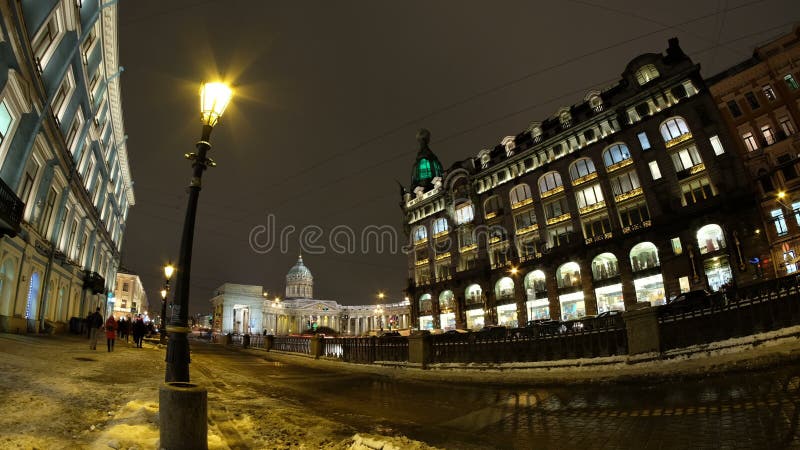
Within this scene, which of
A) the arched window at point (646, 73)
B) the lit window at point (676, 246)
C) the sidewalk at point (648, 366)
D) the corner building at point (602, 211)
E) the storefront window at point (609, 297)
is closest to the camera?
the sidewalk at point (648, 366)

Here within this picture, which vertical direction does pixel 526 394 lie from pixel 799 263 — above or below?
below

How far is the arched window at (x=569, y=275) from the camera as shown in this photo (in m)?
40.3

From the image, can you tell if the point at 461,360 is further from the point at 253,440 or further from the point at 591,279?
the point at 591,279

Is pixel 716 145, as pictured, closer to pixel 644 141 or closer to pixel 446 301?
pixel 644 141

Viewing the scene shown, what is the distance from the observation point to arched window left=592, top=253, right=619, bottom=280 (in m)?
37.9

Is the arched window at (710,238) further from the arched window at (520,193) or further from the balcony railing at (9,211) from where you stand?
the balcony railing at (9,211)

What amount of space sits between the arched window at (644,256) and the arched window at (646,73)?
16.5m

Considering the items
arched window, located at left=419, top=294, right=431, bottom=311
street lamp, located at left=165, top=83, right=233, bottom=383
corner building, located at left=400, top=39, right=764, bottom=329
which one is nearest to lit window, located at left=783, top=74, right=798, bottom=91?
corner building, located at left=400, top=39, right=764, bottom=329

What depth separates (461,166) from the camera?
182 ft

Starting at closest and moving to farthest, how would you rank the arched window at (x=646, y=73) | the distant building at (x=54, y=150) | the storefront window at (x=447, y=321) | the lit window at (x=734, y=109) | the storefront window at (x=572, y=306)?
the distant building at (x=54, y=150) → the lit window at (x=734, y=109) → the arched window at (x=646, y=73) → the storefront window at (x=572, y=306) → the storefront window at (x=447, y=321)

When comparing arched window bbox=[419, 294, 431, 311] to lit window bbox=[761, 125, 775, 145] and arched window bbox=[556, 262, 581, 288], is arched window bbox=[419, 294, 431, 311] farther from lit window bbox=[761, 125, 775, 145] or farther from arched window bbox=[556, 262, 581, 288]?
lit window bbox=[761, 125, 775, 145]

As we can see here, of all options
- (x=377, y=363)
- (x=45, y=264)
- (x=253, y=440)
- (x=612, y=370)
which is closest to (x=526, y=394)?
(x=612, y=370)

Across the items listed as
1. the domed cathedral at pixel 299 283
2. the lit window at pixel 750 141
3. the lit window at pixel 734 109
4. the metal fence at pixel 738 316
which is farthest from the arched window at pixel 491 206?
the domed cathedral at pixel 299 283

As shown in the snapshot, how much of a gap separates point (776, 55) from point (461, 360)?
37.7 metres
